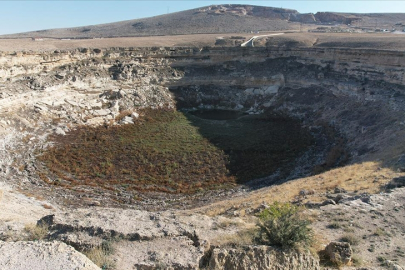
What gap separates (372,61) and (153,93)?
66.9 feet

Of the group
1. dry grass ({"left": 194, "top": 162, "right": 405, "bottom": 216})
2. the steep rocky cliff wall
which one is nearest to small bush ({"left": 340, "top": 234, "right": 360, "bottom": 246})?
dry grass ({"left": 194, "top": 162, "right": 405, "bottom": 216})

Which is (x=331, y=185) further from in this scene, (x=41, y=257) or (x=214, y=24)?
(x=214, y=24)

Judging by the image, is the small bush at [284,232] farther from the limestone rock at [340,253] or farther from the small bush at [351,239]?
the small bush at [351,239]

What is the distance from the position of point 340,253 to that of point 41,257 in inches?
223

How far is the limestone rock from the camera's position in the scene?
245 inches

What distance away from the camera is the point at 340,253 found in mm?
6305

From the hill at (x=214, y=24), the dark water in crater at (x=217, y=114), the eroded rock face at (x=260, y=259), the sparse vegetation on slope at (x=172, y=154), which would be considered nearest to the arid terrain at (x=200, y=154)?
the eroded rock face at (x=260, y=259)

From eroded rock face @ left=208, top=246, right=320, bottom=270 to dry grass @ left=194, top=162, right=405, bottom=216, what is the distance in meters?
5.45

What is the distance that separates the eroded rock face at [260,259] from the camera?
5.48 meters

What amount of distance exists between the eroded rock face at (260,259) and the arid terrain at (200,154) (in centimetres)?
2

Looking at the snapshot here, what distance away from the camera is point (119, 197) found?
50.5 ft

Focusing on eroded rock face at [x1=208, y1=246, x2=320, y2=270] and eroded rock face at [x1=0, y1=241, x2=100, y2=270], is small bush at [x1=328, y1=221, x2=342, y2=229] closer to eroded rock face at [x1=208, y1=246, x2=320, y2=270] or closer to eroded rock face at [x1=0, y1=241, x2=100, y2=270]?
eroded rock face at [x1=208, y1=246, x2=320, y2=270]

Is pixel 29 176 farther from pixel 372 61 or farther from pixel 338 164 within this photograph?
pixel 372 61

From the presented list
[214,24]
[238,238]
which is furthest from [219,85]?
[214,24]
